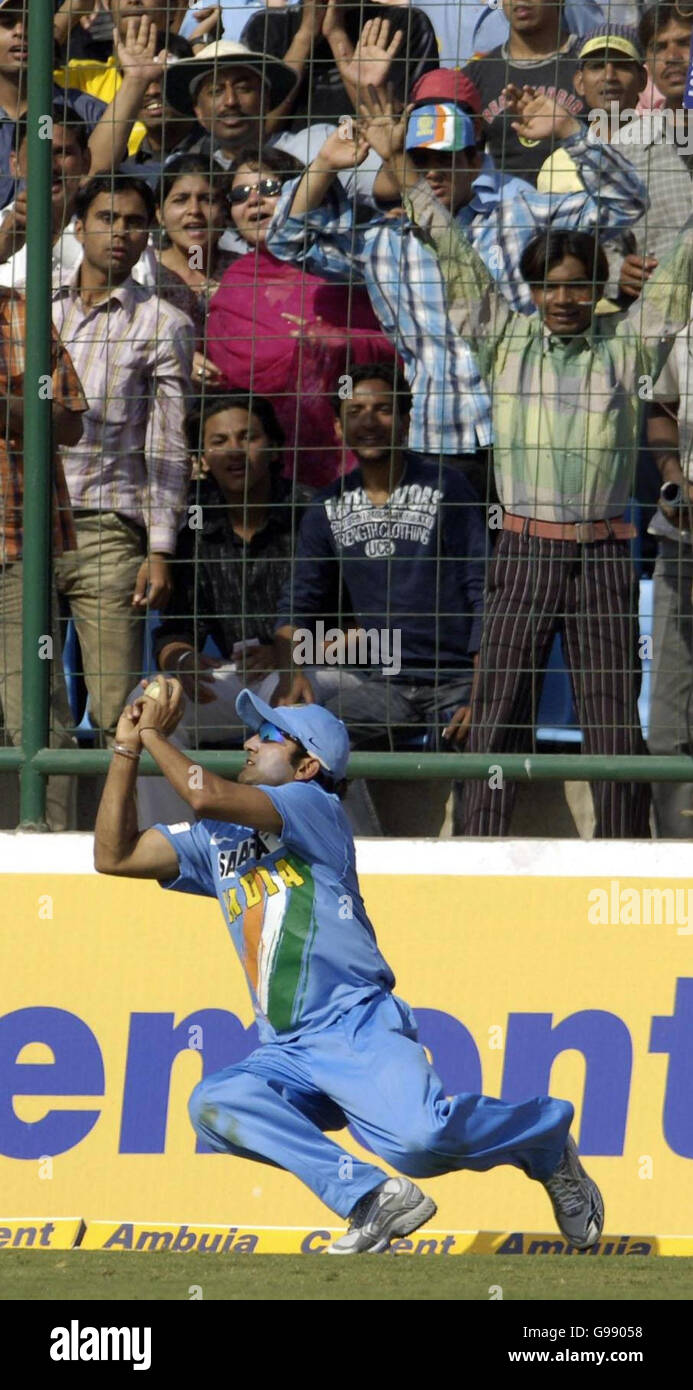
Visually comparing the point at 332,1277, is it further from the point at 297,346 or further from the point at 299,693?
the point at 297,346

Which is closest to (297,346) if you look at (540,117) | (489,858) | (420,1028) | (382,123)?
(382,123)

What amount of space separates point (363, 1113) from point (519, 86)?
4.00 metres

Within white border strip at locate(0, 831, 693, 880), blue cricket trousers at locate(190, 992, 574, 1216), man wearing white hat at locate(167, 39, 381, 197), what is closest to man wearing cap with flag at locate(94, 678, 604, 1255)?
blue cricket trousers at locate(190, 992, 574, 1216)

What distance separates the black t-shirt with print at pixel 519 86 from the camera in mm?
7219

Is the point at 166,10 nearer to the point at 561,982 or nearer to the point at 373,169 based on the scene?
the point at 373,169

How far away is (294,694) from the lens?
21.9 feet

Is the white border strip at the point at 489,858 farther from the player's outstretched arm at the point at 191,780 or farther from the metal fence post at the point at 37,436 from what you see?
the player's outstretched arm at the point at 191,780

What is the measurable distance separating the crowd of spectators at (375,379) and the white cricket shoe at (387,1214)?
1.68 metres

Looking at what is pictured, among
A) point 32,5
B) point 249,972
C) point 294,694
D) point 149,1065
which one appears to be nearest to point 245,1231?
point 149,1065

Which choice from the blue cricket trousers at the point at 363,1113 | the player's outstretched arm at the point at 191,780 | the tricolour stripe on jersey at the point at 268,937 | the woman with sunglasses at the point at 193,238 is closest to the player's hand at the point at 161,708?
the player's outstretched arm at the point at 191,780

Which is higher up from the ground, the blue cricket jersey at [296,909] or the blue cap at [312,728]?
the blue cap at [312,728]

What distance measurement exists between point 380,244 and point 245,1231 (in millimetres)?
3490

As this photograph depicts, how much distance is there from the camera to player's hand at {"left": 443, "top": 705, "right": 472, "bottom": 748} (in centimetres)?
669

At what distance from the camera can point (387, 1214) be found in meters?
5.08
